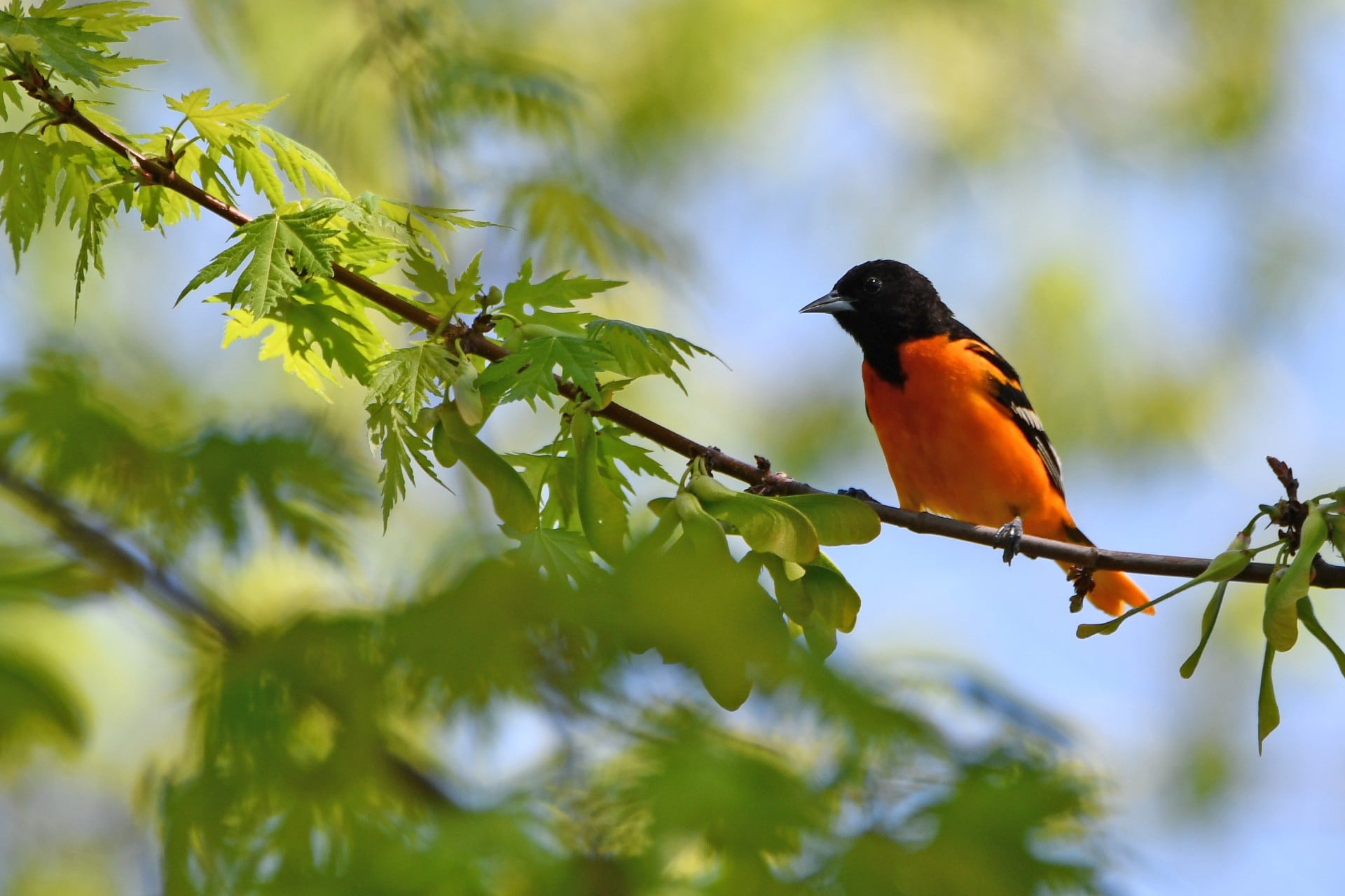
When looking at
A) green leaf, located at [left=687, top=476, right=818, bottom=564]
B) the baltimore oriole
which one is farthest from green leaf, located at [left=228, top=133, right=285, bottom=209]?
the baltimore oriole

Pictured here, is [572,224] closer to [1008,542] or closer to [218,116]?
[1008,542]

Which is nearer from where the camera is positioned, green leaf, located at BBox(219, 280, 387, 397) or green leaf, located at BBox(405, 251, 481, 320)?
green leaf, located at BBox(405, 251, 481, 320)

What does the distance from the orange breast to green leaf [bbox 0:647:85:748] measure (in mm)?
3383

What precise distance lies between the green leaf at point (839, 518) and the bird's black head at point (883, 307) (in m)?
2.47

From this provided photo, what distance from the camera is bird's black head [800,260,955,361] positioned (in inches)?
174

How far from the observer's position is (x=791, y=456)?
7.38 m

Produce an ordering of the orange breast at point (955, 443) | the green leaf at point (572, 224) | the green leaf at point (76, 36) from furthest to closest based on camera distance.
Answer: the orange breast at point (955, 443)
the green leaf at point (572, 224)
the green leaf at point (76, 36)

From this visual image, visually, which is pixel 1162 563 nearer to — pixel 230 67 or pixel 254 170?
pixel 254 170

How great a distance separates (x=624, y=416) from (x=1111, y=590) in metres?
3.21

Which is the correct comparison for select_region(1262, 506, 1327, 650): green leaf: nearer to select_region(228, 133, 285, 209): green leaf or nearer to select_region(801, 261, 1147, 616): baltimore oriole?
select_region(228, 133, 285, 209): green leaf

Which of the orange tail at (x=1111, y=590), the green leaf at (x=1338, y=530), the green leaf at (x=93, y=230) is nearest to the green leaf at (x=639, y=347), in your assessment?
the green leaf at (x=93, y=230)

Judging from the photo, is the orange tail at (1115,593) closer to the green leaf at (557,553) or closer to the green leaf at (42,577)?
the green leaf at (557,553)

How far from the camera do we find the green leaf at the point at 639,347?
74.2 inches

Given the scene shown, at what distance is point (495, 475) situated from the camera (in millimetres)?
1822
